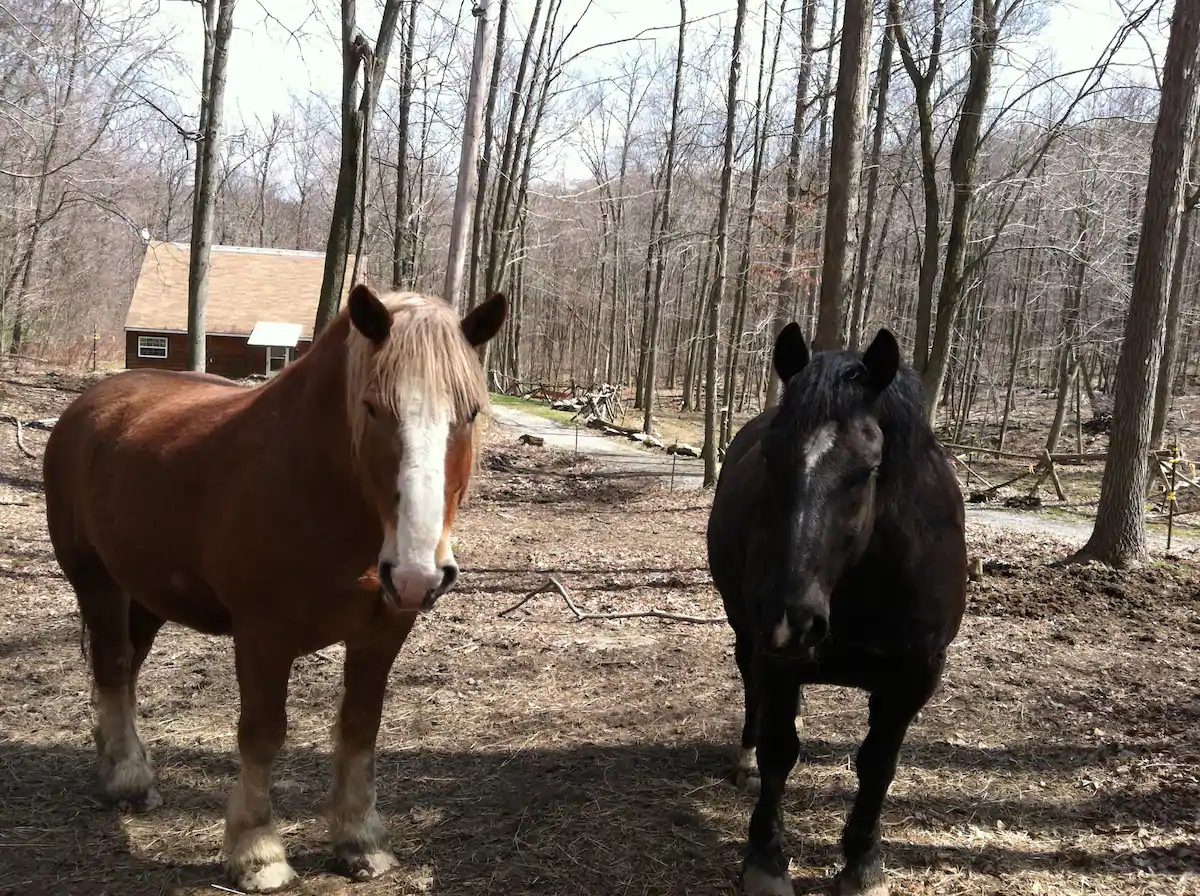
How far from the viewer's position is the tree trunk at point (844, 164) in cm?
704

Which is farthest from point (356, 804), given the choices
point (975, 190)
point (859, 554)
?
point (975, 190)

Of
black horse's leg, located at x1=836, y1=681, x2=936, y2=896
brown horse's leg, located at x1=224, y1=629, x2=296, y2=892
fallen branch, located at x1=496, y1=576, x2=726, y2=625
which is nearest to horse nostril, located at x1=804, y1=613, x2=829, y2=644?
black horse's leg, located at x1=836, y1=681, x2=936, y2=896

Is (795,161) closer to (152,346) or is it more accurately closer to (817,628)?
(817,628)

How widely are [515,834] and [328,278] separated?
22.1 ft

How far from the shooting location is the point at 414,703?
15.4 ft

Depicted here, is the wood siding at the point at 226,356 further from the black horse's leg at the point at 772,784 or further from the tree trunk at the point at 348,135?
the black horse's leg at the point at 772,784

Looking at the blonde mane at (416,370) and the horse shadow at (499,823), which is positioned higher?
the blonde mane at (416,370)

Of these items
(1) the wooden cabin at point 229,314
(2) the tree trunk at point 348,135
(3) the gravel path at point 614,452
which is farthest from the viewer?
(1) the wooden cabin at point 229,314

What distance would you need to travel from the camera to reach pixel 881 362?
2.74 meters

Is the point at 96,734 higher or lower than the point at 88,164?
lower

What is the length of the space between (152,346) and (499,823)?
3025cm

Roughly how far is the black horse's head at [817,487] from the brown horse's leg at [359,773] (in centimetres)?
148

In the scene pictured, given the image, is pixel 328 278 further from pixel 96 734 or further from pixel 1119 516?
pixel 1119 516

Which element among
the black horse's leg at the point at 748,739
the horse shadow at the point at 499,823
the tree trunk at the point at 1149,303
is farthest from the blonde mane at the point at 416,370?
the tree trunk at the point at 1149,303
